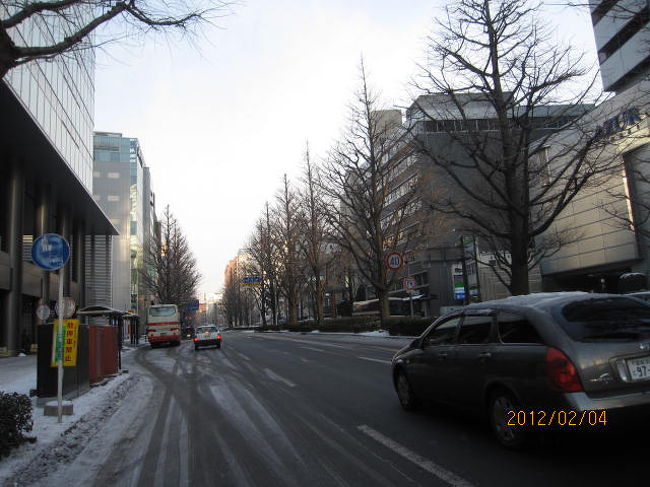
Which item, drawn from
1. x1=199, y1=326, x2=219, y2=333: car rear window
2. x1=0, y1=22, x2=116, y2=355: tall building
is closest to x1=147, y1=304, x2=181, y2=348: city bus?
x1=0, y1=22, x2=116, y2=355: tall building

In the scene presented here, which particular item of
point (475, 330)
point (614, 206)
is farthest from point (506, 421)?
point (614, 206)

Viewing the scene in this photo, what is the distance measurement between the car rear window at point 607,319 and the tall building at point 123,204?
72.8 metres

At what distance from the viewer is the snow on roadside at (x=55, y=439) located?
16.5 ft

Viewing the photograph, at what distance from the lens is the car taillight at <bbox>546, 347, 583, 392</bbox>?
4402 mm

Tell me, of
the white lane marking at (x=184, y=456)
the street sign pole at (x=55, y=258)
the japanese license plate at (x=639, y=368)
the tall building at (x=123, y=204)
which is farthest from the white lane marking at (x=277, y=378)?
the tall building at (x=123, y=204)

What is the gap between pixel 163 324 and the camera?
116 feet

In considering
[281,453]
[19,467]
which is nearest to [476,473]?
[281,453]

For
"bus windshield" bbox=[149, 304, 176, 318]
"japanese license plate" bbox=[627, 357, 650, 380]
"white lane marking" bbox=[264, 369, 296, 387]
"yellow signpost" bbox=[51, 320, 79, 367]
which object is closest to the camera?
"japanese license plate" bbox=[627, 357, 650, 380]

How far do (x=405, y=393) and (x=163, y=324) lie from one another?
102ft

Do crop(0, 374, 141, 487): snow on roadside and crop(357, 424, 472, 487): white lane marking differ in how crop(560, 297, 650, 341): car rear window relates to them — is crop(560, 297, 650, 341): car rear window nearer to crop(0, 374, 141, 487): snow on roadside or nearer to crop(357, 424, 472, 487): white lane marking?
crop(357, 424, 472, 487): white lane marking

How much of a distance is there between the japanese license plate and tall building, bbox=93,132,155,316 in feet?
240

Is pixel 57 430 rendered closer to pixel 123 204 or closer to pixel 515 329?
pixel 515 329

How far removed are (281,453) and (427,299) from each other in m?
61.1

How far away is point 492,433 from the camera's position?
559 centimetres
